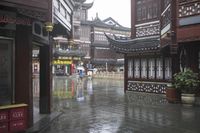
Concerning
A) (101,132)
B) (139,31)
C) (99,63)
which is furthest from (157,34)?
(99,63)

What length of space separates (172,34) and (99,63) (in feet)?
204

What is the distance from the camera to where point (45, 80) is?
1422 centimetres

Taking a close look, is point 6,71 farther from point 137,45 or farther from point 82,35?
point 82,35

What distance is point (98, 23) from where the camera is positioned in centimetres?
8088

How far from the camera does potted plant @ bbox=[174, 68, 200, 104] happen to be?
17.7 m

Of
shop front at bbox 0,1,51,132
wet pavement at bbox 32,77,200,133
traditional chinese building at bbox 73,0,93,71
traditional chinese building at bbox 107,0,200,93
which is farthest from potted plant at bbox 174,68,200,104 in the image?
traditional chinese building at bbox 73,0,93,71

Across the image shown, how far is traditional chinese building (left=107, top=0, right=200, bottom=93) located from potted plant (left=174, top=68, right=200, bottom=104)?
1286 mm

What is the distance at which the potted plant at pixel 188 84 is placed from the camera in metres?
17.7

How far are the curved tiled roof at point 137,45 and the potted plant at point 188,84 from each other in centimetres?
493

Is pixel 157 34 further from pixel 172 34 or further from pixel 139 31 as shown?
pixel 172 34

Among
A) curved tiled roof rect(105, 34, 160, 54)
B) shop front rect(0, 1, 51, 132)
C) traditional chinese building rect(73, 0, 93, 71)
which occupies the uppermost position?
traditional chinese building rect(73, 0, 93, 71)

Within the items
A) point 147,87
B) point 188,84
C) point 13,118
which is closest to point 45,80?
point 13,118

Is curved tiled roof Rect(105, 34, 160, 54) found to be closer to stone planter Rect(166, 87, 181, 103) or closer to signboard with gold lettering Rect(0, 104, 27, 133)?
stone planter Rect(166, 87, 181, 103)

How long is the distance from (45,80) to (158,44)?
10.7 meters
